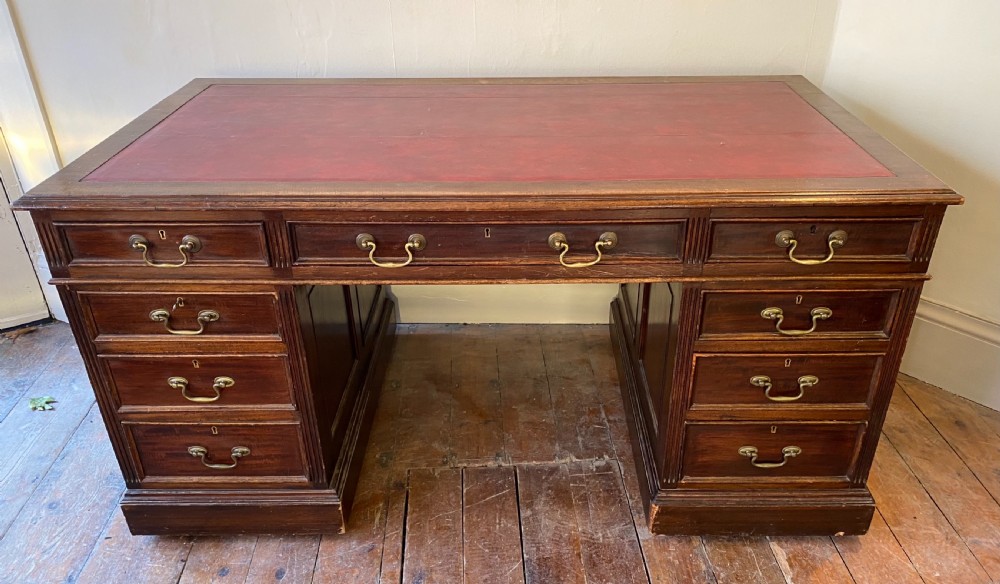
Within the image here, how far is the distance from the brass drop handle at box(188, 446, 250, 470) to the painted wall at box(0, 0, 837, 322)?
1.04m

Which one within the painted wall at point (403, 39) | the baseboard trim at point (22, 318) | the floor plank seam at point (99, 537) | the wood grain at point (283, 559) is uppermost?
the painted wall at point (403, 39)

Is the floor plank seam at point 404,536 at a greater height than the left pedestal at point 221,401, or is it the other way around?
the left pedestal at point 221,401

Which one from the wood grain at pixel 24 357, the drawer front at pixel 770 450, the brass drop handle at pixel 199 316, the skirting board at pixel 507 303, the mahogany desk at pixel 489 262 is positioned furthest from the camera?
the skirting board at pixel 507 303

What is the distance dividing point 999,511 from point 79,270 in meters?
2.07

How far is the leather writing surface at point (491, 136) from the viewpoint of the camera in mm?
1342

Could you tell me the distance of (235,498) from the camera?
1.59 m

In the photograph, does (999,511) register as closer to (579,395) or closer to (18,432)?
(579,395)

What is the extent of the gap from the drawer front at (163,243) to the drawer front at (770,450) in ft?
3.16

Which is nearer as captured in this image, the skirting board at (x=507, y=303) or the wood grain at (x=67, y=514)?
the wood grain at (x=67, y=514)

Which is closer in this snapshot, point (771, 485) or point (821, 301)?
point (821, 301)

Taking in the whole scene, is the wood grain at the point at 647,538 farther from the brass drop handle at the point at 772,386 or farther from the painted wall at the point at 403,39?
the painted wall at the point at 403,39

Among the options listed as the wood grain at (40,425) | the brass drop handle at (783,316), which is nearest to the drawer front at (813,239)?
the brass drop handle at (783,316)

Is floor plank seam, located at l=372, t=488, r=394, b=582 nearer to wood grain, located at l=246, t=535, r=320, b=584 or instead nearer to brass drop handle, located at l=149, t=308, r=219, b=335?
wood grain, located at l=246, t=535, r=320, b=584

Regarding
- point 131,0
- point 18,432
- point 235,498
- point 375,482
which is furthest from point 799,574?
point 131,0
